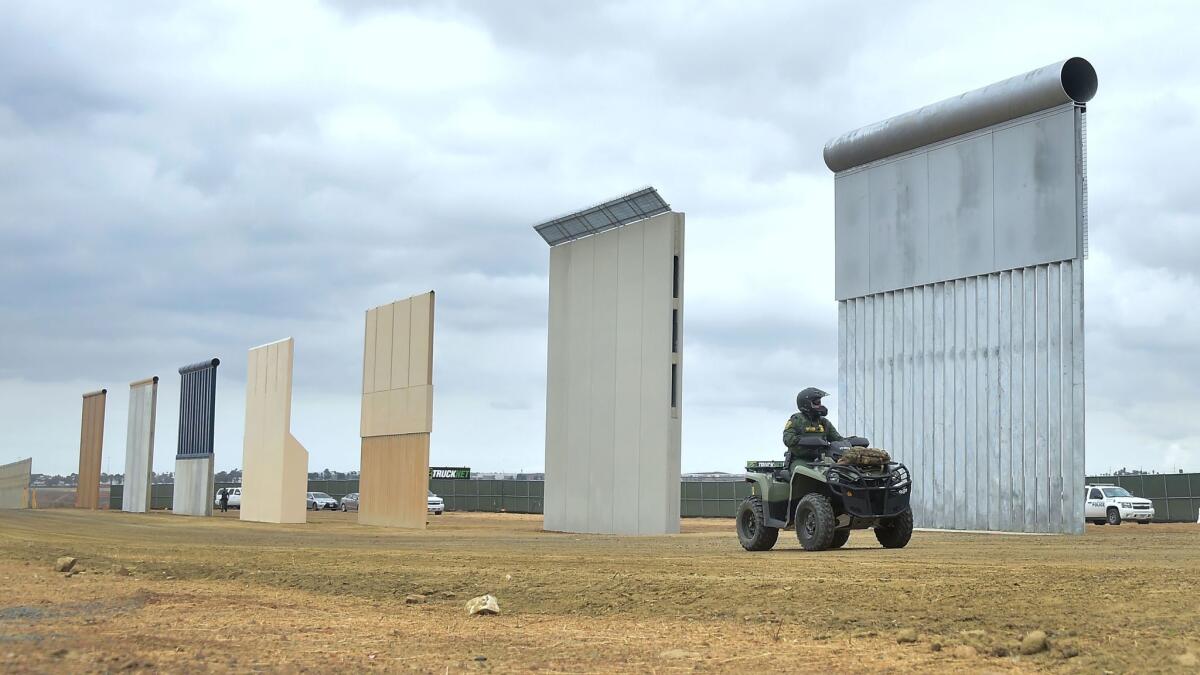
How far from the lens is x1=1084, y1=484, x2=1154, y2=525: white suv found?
142ft

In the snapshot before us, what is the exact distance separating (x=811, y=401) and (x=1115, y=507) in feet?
99.5

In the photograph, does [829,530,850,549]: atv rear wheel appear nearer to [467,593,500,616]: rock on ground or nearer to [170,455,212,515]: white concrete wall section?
[467,593,500,616]: rock on ground

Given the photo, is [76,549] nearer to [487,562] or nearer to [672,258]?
[487,562]

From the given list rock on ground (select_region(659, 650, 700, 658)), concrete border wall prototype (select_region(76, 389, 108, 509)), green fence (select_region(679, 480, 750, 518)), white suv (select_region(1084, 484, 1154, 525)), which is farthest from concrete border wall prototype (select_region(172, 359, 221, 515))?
rock on ground (select_region(659, 650, 700, 658))

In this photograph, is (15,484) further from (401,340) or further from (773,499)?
(773,499)

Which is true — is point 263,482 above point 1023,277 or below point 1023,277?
below

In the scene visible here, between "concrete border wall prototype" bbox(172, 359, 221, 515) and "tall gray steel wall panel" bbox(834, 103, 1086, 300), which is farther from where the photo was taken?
"concrete border wall prototype" bbox(172, 359, 221, 515)

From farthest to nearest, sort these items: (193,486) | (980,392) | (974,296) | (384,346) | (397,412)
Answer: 1. (193,486)
2. (384,346)
3. (397,412)
4. (974,296)
5. (980,392)

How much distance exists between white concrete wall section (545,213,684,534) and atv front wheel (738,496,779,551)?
1080 cm

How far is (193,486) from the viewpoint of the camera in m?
52.3

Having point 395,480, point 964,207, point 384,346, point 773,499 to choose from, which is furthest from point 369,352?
point 773,499

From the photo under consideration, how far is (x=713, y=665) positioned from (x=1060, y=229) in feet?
77.8

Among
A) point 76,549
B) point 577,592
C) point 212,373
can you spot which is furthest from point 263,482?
point 577,592

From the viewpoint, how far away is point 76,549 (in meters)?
19.6
